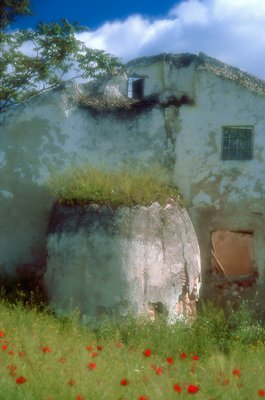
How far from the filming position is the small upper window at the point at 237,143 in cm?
1165

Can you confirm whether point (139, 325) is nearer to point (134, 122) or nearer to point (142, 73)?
point (134, 122)

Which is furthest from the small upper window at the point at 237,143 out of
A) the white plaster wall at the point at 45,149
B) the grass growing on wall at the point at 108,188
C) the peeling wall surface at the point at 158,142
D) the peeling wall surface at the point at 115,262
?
the peeling wall surface at the point at 115,262

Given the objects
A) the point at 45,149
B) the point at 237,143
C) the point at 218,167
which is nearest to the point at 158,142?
the point at 218,167

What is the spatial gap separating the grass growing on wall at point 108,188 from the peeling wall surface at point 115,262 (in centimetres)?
20

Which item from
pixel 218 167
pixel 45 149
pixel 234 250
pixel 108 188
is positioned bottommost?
pixel 234 250

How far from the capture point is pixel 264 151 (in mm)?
11477

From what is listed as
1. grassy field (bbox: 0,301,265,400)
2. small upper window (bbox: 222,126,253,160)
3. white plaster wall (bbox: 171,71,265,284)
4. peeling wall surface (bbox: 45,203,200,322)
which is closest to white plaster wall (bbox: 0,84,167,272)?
white plaster wall (bbox: 171,71,265,284)

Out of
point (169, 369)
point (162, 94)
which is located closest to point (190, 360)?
point (169, 369)

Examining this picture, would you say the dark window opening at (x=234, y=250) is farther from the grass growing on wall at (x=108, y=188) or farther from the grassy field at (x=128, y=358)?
the grass growing on wall at (x=108, y=188)

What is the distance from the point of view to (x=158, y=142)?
Result: 1193 centimetres

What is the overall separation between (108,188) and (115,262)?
1.48 m

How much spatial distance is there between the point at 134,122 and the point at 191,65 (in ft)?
6.31

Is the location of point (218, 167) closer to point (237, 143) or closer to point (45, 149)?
point (237, 143)

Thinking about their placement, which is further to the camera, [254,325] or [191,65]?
[191,65]
